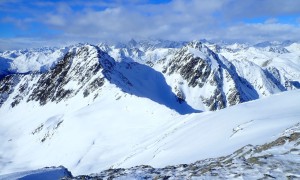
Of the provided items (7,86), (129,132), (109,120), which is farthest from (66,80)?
(129,132)

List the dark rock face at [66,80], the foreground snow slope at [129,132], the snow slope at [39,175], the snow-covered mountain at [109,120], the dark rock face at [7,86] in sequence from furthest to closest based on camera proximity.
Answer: the dark rock face at [7,86], the dark rock face at [66,80], the snow-covered mountain at [109,120], the foreground snow slope at [129,132], the snow slope at [39,175]

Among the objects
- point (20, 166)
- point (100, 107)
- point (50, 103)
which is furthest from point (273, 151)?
point (50, 103)

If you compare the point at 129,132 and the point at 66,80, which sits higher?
the point at 66,80

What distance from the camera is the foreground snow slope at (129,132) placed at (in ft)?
107

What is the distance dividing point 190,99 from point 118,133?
368 ft

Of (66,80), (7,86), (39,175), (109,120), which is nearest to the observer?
(39,175)

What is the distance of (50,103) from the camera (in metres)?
148

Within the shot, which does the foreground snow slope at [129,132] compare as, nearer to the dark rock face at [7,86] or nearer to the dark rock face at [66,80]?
the dark rock face at [66,80]

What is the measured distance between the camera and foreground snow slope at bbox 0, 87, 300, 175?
32.5 m

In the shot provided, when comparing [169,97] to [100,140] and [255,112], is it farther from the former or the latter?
[255,112]

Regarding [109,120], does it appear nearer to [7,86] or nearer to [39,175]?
[39,175]

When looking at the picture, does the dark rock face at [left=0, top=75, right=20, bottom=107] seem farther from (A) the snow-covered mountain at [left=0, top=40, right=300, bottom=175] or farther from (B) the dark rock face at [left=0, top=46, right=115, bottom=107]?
(A) the snow-covered mountain at [left=0, top=40, right=300, bottom=175]

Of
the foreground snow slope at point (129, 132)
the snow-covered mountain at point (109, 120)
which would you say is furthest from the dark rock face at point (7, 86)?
the foreground snow slope at point (129, 132)

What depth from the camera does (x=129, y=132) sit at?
79.9 m
